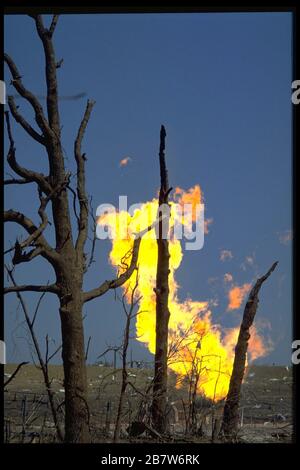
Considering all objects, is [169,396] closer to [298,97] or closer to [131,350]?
[131,350]

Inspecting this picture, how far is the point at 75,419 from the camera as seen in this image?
379 inches

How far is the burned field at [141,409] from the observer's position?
33.5ft

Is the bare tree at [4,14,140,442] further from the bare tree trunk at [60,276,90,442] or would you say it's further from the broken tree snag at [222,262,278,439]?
the broken tree snag at [222,262,278,439]

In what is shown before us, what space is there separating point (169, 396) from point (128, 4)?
726 cm

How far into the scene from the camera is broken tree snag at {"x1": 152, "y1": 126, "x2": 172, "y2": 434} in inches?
480

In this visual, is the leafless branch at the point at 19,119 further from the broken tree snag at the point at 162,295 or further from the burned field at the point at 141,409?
the burned field at the point at 141,409

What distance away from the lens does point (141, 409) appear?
1123 centimetres

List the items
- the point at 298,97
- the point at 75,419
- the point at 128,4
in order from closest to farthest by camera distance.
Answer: the point at 128,4 → the point at 298,97 → the point at 75,419

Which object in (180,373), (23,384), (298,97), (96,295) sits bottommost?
(23,384)

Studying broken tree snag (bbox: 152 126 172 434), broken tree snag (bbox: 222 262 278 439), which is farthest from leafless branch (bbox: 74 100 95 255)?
broken tree snag (bbox: 222 262 278 439)

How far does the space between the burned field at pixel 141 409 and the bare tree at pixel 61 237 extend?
0.31m

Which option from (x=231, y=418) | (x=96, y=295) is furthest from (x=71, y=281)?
(x=231, y=418)

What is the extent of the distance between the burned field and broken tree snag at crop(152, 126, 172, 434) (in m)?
0.21

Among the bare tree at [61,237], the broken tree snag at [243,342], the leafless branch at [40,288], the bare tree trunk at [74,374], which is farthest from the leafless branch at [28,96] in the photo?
the broken tree snag at [243,342]
